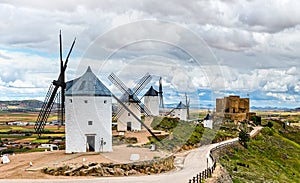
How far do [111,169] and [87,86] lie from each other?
768cm

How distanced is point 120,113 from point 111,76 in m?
5.57

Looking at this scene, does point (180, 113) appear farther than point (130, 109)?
Yes

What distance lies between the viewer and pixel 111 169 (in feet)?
90.1

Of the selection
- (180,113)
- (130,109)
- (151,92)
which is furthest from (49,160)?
(180,113)

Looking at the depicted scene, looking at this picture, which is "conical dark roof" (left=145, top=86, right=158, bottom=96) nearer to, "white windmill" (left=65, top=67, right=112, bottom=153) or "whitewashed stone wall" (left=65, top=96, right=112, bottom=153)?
"white windmill" (left=65, top=67, right=112, bottom=153)

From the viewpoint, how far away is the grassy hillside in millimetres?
36812

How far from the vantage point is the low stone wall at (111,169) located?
86.8 feet

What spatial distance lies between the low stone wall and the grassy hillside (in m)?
6.60

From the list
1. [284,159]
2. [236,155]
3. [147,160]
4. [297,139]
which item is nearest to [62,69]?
[147,160]

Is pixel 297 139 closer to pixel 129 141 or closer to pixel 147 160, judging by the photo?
pixel 129 141

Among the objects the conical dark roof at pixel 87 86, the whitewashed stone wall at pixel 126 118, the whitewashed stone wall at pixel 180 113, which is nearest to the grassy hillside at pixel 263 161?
the whitewashed stone wall at pixel 126 118

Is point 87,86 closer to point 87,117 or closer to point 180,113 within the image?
point 87,117

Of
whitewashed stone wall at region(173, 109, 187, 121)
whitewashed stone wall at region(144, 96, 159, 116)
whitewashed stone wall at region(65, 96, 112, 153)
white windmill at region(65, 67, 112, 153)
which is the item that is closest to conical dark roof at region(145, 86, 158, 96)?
whitewashed stone wall at region(144, 96, 159, 116)

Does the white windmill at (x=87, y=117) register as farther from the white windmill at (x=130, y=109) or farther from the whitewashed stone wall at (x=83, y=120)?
the white windmill at (x=130, y=109)
